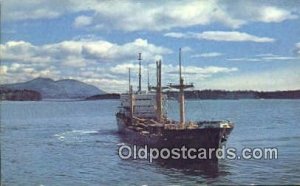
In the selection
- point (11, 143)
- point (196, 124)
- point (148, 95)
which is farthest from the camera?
point (148, 95)

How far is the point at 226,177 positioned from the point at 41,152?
13.3 meters

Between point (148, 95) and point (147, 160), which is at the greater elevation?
point (148, 95)

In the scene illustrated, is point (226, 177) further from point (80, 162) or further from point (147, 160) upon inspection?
point (80, 162)

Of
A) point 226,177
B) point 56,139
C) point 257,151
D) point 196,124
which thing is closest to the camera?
point 226,177

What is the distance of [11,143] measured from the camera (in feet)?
115

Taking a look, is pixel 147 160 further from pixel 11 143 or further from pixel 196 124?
pixel 11 143

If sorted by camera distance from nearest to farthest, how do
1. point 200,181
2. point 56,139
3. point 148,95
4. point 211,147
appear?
point 200,181 → point 211,147 → point 56,139 → point 148,95

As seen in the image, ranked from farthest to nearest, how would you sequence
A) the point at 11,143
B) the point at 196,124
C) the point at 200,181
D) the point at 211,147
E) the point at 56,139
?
the point at 56,139
the point at 11,143
the point at 196,124
the point at 211,147
the point at 200,181

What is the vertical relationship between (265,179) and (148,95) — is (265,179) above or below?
below

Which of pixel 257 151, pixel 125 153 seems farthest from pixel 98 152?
pixel 257 151

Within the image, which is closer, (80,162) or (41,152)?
(80,162)

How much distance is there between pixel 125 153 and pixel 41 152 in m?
4.79

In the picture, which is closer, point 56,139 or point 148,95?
point 56,139

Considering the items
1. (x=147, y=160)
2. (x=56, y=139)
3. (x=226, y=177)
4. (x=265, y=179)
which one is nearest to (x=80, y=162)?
(x=147, y=160)
